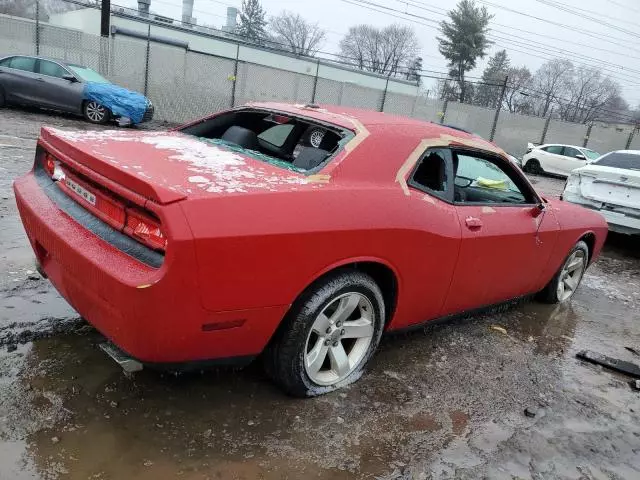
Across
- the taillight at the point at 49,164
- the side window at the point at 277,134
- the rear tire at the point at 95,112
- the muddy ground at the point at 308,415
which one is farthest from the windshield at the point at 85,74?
the taillight at the point at 49,164

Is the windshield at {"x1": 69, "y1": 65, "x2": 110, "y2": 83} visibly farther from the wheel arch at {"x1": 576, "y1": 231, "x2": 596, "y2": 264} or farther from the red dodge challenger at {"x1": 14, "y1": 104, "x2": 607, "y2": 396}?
the wheel arch at {"x1": 576, "y1": 231, "x2": 596, "y2": 264}

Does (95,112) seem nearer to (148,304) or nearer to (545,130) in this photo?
(148,304)

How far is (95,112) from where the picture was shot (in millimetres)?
12898

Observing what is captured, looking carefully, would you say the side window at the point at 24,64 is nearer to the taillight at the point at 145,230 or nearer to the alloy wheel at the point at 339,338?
the taillight at the point at 145,230

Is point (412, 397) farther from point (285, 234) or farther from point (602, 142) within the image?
point (602, 142)

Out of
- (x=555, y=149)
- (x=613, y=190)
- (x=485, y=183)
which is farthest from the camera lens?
(x=555, y=149)

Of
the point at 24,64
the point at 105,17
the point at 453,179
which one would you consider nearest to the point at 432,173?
the point at 453,179

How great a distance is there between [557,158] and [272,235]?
65.6 feet

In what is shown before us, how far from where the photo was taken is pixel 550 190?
50.5 feet

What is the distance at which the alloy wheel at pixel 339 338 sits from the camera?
268 centimetres

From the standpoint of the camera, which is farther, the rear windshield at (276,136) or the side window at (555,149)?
the side window at (555,149)

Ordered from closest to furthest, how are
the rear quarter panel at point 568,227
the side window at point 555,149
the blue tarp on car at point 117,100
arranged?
the rear quarter panel at point 568,227, the blue tarp on car at point 117,100, the side window at point 555,149

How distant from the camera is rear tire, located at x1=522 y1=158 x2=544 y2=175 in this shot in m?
20.5

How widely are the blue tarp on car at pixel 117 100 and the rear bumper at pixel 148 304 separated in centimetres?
1143
